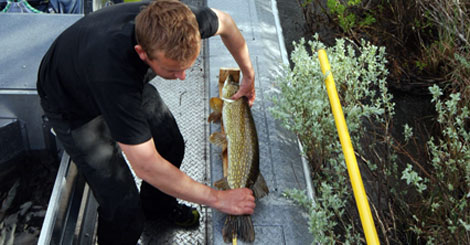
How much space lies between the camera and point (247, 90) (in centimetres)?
296

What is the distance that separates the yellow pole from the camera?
7.20ft

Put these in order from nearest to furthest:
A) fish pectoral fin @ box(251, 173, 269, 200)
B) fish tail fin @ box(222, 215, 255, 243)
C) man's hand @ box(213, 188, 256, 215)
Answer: man's hand @ box(213, 188, 256, 215)
fish tail fin @ box(222, 215, 255, 243)
fish pectoral fin @ box(251, 173, 269, 200)

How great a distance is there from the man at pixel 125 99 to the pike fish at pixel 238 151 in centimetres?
11

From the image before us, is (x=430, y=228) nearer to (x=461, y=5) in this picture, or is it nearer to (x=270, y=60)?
(x=270, y=60)

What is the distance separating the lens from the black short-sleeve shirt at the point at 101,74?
1886mm

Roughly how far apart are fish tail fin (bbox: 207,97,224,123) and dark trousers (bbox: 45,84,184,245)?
1.60 ft

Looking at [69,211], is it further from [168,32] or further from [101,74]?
[168,32]

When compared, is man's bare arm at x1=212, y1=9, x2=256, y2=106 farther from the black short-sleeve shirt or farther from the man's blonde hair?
the man's blonde hair

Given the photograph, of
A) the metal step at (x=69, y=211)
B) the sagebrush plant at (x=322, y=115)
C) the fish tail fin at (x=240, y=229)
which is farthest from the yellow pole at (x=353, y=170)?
the metal step at (x=69, y=211)

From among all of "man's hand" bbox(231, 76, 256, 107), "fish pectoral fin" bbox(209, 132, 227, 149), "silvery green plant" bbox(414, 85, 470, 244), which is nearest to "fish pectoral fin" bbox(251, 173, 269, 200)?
"fish pectoral fin" bbox(209, 132, 227, 149)

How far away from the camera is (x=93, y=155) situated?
229 cm

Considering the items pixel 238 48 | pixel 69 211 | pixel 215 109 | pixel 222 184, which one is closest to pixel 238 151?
pixel 222 184

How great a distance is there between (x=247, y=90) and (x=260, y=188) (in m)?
0.67

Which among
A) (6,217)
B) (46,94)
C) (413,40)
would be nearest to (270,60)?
(413,40)
